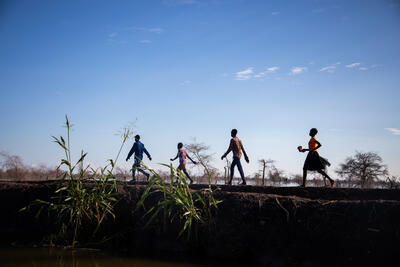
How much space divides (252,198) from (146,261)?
2.20 m

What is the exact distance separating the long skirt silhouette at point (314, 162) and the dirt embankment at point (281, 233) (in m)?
2.68

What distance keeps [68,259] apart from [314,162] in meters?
6.49

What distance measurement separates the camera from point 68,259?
469 centimetres

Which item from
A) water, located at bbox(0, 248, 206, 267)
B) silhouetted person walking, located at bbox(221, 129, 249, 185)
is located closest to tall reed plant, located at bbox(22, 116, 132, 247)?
water, located at bbox(0, 248, 206, 267)

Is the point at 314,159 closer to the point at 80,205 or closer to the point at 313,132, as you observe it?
the point at 313,132

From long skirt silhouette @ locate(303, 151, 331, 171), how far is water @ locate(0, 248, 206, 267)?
4.84 m

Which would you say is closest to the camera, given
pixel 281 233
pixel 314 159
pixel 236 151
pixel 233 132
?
pixel 281 233

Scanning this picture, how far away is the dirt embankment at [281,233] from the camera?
13.2ft

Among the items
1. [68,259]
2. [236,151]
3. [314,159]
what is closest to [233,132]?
[236,151]

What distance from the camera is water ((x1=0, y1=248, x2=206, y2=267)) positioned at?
4434 millimetres

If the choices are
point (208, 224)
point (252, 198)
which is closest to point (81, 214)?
point (208, 224)

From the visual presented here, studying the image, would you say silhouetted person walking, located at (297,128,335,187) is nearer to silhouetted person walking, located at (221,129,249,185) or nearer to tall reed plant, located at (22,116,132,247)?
silhouetted person walking, located at (221,129,249,185)

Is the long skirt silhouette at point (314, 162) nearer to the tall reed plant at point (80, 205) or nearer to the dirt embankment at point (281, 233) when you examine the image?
the dirt embankment at point (281, 233)

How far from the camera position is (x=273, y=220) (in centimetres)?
480
